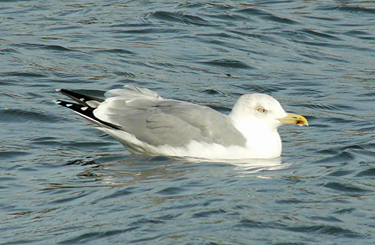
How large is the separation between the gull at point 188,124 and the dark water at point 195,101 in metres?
0.23

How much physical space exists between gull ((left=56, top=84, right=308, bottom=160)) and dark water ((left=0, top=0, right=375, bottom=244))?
233 mm

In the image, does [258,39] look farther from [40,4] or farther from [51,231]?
[51,231]

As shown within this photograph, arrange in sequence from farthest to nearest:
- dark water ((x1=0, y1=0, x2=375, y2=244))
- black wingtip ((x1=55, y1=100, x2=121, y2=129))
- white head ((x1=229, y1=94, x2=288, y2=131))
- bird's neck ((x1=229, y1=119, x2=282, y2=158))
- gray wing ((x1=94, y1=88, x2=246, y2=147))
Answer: black wingtip ((x1=55, y1=100, x2=121, y2=129))
white head ((x1=229, y1=94, x2=288, y2=131))
bird's neck ((x1=229, y1=119, x2=282, y2=158))
gray wing ((x1=94, y1=88, x2=246, y2=147))
dark water ((x1=0, y1=0, x2=375, y2=244))

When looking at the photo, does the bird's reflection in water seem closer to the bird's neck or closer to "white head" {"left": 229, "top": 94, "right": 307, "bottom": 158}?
the bird's neck

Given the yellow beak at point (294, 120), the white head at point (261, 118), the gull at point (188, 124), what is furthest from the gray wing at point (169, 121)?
the yellow beak at point (294, 120)

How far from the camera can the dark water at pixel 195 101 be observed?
17.1 ft

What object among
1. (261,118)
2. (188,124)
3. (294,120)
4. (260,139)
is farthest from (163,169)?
(294,120)

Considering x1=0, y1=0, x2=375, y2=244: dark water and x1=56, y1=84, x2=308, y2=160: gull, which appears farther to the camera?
x1=56, y1=84, x2=308, y2=160: gull

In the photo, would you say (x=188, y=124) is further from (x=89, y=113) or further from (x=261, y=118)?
(x=89, y=113)

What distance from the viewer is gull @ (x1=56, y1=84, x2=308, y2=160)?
24.1ft

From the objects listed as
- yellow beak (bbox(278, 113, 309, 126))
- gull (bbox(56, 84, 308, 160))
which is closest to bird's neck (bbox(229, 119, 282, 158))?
gull (bbox(56, 84, 308, 160))

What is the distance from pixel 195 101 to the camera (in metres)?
10.0

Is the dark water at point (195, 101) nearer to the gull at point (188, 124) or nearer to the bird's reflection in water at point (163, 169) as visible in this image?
the bird's reflection in water at point (163, 169)

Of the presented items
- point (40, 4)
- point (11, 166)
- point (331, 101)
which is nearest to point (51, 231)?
point (11, 166)
